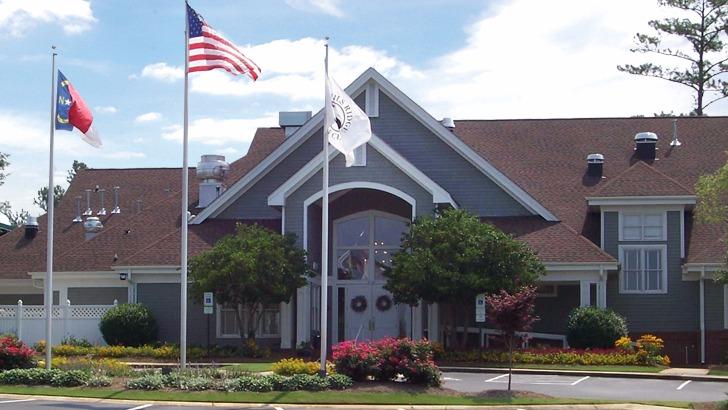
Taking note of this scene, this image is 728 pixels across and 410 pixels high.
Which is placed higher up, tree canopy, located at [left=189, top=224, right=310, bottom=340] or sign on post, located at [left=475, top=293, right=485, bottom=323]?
tree canopy, located at [left=189, top=224, right=310, bottom=340]

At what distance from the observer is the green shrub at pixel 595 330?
33406mm

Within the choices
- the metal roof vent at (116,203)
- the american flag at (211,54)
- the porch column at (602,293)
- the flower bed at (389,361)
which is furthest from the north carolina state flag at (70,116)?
the metal roof vent at (116,203)

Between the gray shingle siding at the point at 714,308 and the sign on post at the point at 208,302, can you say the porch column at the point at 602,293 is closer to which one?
the gray shingle siding at the point at 714,308

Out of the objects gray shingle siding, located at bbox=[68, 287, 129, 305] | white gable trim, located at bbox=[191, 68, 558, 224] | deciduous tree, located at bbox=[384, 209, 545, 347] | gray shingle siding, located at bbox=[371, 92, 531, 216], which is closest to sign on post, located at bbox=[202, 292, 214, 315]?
deciduous tree, located at bbox=[384, 209, 545, 347]

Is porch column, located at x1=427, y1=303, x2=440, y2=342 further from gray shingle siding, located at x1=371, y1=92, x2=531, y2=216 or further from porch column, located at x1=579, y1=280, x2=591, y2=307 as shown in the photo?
porch column, located at x1=579, y1=280, x2=591, y2=307

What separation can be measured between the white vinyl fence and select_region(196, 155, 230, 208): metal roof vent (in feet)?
21.8

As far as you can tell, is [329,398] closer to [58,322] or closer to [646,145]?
[58,322]

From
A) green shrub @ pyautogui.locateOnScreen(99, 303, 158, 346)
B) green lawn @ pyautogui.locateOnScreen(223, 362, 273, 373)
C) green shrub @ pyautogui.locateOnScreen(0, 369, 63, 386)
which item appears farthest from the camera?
green shrub @ pyautogui.locateOnScreen(99, 303, 158, 346)

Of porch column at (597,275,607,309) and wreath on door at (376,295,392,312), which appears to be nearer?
porch column at (597,275,607,309)

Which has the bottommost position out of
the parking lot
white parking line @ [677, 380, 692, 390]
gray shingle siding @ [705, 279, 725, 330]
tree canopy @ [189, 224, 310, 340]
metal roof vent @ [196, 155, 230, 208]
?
white parking line @ [677, 380, 692, 390]

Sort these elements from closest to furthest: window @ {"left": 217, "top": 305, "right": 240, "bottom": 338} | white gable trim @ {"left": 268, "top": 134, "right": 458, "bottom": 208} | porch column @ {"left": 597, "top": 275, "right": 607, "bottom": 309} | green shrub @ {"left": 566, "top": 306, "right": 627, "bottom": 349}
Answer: green shrub @ {"left": 566, "top": 306, "right": 627, "bottom": 349} < porch column @ {"left": 597, "top": 275, "right": 607, "bottom": 309} < white gable trim @ {"left": 268, "top": 134, "right": 458, "bottom": 208} < window @ {"left": 217, "top": 305, "right": 240, "bottom": 338}

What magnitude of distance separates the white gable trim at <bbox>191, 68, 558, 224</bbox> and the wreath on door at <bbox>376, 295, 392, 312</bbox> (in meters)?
5.36

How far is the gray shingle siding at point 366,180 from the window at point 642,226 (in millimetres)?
6412

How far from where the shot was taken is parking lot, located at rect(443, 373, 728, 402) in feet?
79.2
